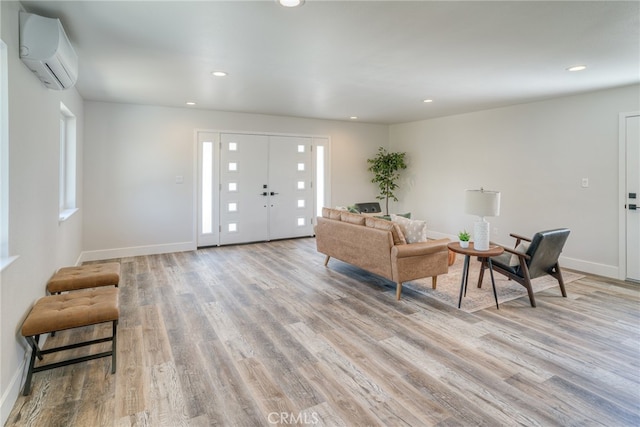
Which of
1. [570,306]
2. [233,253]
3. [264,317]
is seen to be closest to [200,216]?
[233,253]

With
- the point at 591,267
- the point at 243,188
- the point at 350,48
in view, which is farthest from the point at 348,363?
the point at 243,188

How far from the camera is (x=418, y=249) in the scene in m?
3.69

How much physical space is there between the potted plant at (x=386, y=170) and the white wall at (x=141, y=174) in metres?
2.63

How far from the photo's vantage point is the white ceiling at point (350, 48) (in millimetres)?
2344

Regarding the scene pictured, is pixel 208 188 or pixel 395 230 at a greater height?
pixel 208 188

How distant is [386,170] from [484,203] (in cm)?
416

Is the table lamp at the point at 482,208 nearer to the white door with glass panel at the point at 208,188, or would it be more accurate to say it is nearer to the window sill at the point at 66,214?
the window sill at the point at 66,214

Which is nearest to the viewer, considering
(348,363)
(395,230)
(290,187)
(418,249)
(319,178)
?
(348,363)

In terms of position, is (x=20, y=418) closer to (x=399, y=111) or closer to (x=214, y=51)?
(x=214, y=51)

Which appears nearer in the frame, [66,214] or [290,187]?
[66,214]

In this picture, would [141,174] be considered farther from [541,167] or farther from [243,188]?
[541,167]

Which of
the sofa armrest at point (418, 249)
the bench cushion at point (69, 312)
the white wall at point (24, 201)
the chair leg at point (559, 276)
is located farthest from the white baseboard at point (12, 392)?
the chair leg at point (559, 276)

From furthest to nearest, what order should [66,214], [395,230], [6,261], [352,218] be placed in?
[352,218] → [66,214] → [395,230] → [6,261]

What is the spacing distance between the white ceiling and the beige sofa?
1709mm
